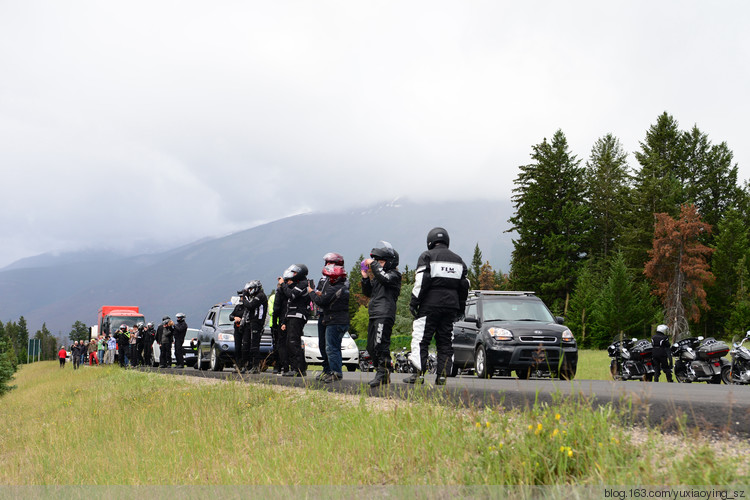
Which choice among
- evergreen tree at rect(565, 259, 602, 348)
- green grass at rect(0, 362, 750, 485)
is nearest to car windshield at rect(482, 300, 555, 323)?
green grass at rect(0, 362, 750, 485)

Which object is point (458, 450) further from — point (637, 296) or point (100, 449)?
point (637, 296)

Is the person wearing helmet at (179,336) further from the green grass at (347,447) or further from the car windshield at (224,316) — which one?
the green grass at (347,447)

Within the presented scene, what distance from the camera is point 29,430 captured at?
50.0 feet

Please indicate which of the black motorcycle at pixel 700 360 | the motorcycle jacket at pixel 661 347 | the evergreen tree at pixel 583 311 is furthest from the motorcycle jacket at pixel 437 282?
the evergreen tree at pixel 583 311

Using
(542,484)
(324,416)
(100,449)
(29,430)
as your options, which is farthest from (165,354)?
Answer: (542,484)

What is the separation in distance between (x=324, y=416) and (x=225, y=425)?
5.61 ft

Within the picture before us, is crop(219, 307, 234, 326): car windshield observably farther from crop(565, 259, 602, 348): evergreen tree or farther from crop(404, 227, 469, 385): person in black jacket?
crop(565, 259, 602, 348): evergreen tree

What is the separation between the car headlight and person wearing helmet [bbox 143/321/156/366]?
22118mm

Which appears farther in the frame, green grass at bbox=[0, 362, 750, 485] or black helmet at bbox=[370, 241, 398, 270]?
black helmet at bbox=[370, 241, 398, 270]

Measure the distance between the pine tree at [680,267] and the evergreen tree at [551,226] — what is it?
8.78 m

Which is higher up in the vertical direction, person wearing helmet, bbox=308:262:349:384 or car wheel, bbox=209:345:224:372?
person wearing helmet, bbox=308:262:349:384

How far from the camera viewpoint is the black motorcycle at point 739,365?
15859mm

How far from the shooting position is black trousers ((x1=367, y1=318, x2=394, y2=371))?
10008mm

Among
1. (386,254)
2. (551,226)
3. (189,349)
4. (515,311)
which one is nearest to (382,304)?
(386,254)
